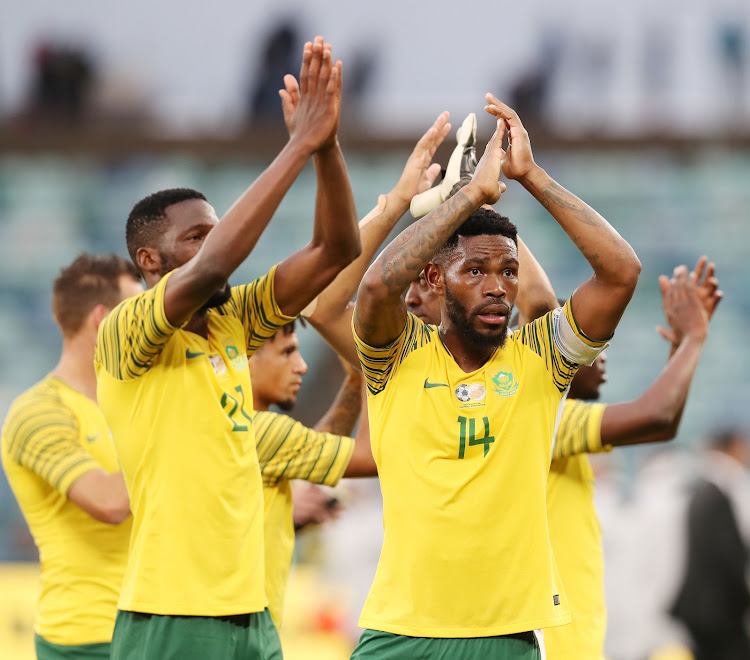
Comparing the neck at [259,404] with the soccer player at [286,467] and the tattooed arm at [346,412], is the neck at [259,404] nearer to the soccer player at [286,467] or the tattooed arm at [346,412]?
the soccer player at [286,467]

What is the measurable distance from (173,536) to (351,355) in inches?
46.3

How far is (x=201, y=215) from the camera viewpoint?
3830 mm

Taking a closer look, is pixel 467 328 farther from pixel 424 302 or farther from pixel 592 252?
pixel 424 302

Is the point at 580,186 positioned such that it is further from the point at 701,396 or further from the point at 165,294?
the point at 165,294

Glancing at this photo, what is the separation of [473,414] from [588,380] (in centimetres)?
151

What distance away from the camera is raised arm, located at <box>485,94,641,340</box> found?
354 cm

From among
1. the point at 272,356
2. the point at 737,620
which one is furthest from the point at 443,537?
the point at 737,620

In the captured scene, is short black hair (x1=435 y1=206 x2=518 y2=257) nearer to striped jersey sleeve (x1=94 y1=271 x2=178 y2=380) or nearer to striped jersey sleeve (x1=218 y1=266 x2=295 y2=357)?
striped jersey sleeve (x1=218 y1=266 x2=295 y2=357)

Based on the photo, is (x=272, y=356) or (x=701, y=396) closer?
(x=272, y=356)

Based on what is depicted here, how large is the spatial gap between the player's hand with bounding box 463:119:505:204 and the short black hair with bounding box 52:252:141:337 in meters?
2.06

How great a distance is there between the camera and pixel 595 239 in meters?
3.59

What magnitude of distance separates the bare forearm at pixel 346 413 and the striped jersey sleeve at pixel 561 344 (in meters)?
1.44

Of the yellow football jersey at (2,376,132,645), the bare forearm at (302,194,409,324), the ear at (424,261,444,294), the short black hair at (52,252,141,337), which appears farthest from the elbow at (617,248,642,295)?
the short black hair at (52,252,141,337)

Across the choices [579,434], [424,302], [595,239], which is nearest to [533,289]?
[424,302]
